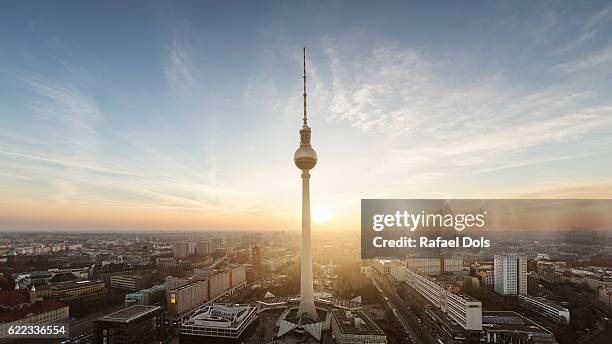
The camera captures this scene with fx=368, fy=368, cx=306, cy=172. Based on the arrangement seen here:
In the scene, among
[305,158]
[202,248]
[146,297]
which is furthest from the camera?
[202,248]

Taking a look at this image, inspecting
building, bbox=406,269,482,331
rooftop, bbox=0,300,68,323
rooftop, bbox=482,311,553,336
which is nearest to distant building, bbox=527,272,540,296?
building, bbox=406,269,482,331

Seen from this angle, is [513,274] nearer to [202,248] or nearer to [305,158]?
[305,158]

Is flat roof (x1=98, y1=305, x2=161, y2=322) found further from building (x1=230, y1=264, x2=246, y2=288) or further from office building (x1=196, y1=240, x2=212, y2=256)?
office building (x1=196, y1=240, x2=212, y2=256)

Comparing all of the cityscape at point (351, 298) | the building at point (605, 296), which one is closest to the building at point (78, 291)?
the cityscape at point (351, 298)

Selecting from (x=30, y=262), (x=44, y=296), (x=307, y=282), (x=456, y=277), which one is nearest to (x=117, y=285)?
(x=44, y=296)

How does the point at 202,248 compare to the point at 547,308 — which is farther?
the point at 202,248

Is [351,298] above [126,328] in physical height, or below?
below

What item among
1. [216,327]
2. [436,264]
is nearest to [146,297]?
[216,327]
